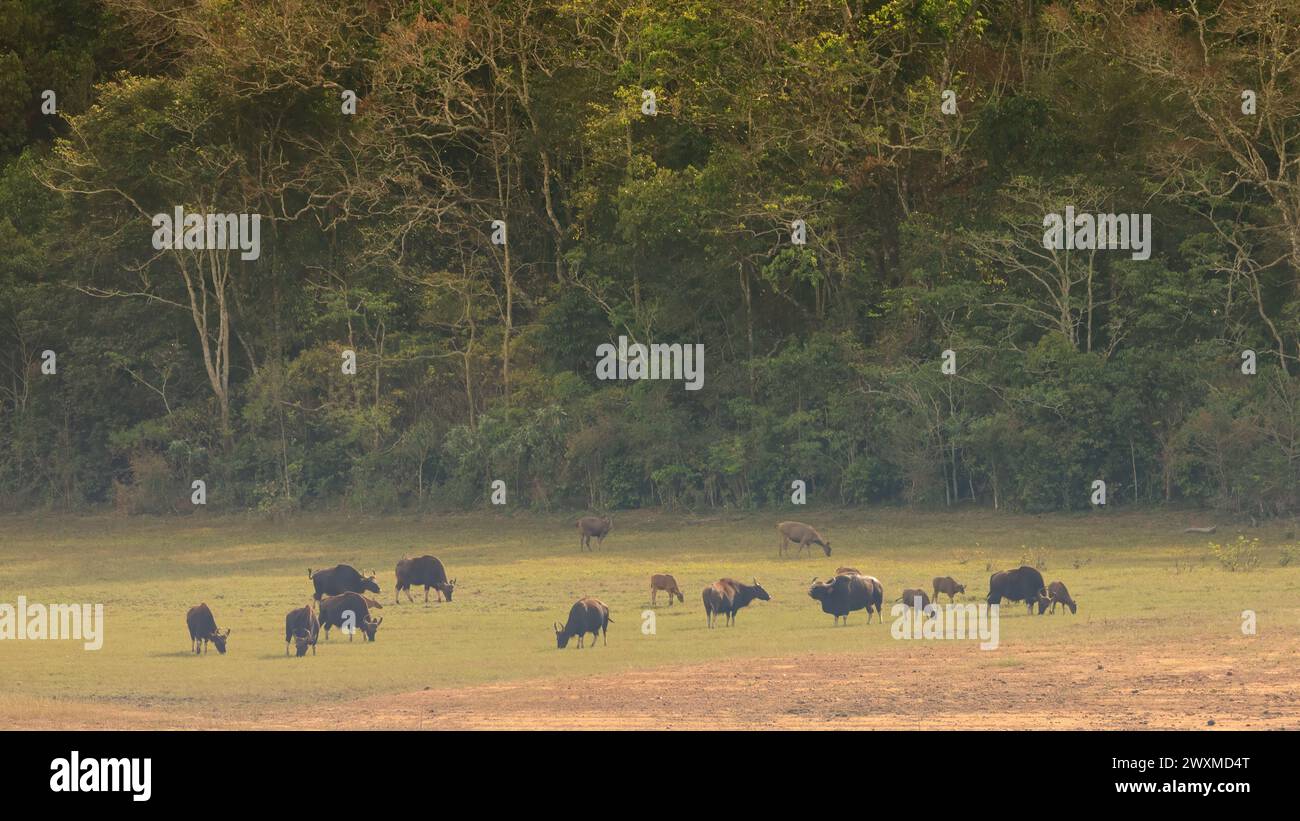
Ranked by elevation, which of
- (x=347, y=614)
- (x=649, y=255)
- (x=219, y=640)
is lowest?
(x=219, y=640)

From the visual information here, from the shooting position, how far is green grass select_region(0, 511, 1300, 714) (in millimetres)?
21938

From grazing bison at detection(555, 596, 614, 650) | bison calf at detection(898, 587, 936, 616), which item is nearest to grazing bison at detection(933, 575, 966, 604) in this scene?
bison calf at detection(898, 587, 936, 616)

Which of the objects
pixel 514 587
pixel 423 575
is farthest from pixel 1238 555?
pixel 423 575

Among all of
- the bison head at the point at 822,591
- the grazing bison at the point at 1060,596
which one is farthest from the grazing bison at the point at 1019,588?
the bison head at the point at 822,591

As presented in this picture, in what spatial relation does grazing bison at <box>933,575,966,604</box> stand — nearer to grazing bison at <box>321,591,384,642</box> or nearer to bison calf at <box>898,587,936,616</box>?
bison calf at <box>898,587,936,616</box>

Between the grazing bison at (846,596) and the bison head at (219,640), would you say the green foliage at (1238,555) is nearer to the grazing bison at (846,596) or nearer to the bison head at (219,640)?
the grazing bison at (846,596)

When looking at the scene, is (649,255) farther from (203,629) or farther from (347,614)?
(203,629)

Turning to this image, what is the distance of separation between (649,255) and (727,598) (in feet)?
66.8

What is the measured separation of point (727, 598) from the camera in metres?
25.4

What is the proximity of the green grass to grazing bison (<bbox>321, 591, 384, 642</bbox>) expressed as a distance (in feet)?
0.87

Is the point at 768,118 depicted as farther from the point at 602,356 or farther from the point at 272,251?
the point at 272,251

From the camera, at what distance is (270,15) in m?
44.7

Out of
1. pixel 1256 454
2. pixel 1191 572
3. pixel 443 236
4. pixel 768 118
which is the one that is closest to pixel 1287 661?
pixel 1191 572

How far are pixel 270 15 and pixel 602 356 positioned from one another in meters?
11.0
